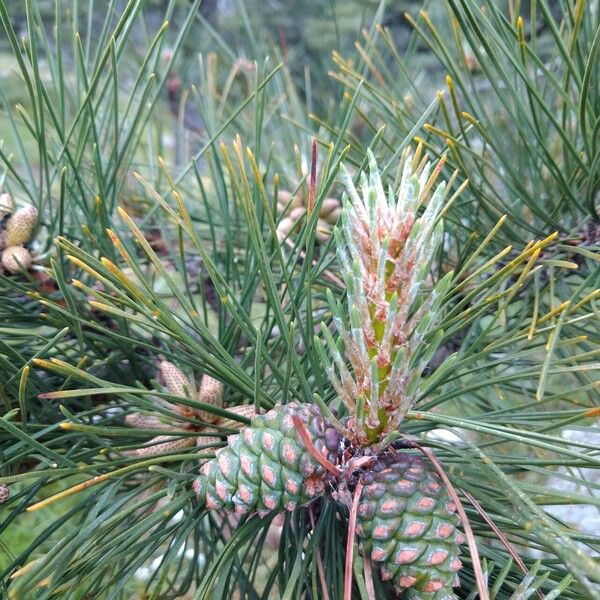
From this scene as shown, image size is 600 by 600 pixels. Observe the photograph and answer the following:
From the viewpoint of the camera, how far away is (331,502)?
0.34m

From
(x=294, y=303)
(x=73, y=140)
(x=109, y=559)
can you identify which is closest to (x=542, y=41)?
(x=73, y=140)

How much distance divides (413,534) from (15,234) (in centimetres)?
30

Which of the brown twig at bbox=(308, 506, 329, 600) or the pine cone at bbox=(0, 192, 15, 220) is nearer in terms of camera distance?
the brown twig at bbox=(308, 506, 329, 600)

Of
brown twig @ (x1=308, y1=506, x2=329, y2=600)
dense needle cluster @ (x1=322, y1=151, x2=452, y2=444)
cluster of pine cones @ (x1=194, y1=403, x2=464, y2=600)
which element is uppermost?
dense needle cluster @ (x1=322, y1=151, x2=452, y2=444)

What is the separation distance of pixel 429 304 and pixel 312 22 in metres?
1.87

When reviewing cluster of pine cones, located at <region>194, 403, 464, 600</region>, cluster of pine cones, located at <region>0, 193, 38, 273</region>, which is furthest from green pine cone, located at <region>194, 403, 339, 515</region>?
cluster of pine cones, located at <region>0, 193, 38, 273</region>

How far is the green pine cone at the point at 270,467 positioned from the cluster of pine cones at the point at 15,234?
0.64 ft

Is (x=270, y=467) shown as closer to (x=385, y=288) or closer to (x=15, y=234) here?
(x=385, y=288)

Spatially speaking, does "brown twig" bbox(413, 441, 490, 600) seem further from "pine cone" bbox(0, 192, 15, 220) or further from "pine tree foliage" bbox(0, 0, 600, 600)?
"pine cone" bbox(0, 192, 15, 220)

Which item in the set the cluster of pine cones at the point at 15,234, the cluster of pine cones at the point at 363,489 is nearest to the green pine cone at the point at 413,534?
the cluster of pine cones at the point at 363,489

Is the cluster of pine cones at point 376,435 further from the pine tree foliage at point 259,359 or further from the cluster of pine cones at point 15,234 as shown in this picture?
the cluster of pine cones at point 15,234

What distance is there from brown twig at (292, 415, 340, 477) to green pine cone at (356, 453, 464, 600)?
2cm

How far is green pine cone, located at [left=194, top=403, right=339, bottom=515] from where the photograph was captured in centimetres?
30

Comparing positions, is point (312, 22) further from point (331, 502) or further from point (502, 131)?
point (331, 502)
